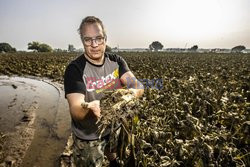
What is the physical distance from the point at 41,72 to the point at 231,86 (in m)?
15.6

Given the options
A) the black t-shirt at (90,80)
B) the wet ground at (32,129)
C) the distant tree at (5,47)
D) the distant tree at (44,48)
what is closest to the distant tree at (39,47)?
the distant tree at (44,48)

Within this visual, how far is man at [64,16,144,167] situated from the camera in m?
2.03

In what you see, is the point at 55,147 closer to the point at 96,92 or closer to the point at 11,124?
the point at 11,124

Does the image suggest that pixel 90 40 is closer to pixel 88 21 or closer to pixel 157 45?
pixel 88 21

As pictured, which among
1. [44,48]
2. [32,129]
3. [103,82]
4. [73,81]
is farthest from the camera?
[44,48]

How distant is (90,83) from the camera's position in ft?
7.80

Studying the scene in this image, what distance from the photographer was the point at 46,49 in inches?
3206

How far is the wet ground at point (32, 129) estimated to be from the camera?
429 cm

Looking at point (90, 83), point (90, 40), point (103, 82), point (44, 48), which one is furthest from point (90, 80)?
point (44, 48)

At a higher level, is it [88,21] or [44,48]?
[44,48]

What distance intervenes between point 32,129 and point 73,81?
179 inches

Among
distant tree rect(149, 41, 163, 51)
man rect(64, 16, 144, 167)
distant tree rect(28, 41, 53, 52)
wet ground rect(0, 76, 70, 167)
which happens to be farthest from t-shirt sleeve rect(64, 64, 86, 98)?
distant tree rect(149, 41, 163, 51)

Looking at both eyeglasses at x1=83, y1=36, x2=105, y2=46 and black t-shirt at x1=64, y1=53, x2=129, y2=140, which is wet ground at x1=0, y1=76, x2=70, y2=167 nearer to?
black t-shirt at x1=64, y1=53, x2=129, y2=140

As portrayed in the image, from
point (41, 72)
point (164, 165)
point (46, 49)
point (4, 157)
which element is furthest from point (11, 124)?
point (46, 49)
